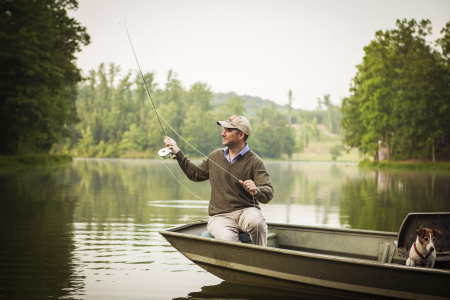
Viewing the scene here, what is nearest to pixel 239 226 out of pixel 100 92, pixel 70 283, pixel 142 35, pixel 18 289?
pixel 70 283

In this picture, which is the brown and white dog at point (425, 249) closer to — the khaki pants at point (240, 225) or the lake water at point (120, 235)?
the lake water at point (120, 235)

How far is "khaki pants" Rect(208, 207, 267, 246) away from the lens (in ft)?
18.0

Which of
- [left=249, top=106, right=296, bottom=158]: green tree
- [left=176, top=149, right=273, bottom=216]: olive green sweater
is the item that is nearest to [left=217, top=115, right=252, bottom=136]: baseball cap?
[left=176, top=149, right=273, bottom=216]: olive green sweater

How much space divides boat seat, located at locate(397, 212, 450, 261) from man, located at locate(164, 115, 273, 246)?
5.41ft

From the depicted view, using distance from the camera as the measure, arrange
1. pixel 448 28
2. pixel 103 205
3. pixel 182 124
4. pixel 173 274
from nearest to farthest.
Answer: pixel 173 274 < pixel 103 205 < pixel 448 28 < pixel 182 124

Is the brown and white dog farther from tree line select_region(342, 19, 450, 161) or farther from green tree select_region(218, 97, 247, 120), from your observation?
green tree select_region(218, 97, 247, 120)

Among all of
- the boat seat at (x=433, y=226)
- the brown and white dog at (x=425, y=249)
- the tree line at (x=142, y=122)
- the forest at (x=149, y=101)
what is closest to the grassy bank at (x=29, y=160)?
the forest at (x=149, y=101)

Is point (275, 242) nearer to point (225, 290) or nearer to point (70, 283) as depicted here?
point (225, 290)

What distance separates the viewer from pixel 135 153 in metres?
110

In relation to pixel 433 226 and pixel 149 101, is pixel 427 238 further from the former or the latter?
pixel 149 101

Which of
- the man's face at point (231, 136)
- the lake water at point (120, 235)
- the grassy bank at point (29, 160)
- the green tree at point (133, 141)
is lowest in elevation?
the lake water at point (120, 235)

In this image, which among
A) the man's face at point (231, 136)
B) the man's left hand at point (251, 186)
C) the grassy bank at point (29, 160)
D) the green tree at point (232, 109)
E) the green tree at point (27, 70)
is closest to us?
the man's left hand at point (251, 186)

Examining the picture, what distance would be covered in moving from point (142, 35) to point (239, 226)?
2931 millimetres

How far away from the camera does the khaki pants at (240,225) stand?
5.49m
